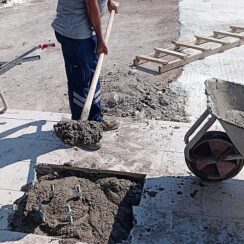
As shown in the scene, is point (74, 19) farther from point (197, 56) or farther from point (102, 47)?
point (197, 56)

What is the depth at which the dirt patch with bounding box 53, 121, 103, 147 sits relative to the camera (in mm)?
4188

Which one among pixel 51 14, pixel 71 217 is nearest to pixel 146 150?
pixel 71 217

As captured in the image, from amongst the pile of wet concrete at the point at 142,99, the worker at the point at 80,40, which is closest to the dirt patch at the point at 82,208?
the worker at the point at 80,40

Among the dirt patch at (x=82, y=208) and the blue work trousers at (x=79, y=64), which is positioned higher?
the blue work trousers at (x=79, y=64)

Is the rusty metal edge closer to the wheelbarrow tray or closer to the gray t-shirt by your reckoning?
the wheelbarrow tray

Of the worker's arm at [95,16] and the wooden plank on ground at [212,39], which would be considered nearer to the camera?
the worker's arm at [95,16]

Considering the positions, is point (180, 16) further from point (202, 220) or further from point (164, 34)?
point (202, 220)

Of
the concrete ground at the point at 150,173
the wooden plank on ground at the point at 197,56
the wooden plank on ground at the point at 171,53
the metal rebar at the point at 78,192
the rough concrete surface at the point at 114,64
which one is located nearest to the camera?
the concrete ground at the point at 150,173

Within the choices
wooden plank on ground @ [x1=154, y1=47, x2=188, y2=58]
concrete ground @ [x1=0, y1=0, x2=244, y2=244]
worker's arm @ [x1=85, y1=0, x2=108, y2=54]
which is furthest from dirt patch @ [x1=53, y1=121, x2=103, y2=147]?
wooden plank on ground @ [x1=154, y1=47, x2=188, y2=58]

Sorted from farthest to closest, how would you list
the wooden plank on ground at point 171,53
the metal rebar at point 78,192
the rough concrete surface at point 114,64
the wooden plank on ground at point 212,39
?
the wooden plank on ground at point 212,39
the wooden plank on ground at point 171,53
the rough concrete surface at point 114,64
the metal rebar at point 78,192

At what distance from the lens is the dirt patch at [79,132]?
4.19 m

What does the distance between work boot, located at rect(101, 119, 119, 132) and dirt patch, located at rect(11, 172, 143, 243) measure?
2.80ft

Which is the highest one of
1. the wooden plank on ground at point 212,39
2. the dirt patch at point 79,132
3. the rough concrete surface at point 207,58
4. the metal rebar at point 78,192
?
the dirt patch at point 79,132

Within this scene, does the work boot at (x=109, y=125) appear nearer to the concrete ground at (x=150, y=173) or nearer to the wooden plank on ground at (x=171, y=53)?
the concrete ground at (x=150, y=173)
